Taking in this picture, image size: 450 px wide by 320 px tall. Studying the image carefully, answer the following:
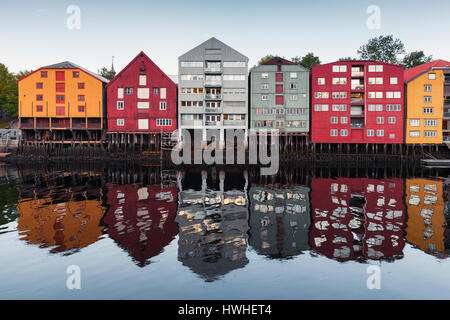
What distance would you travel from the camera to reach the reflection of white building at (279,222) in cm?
1480

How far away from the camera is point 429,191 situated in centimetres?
2948

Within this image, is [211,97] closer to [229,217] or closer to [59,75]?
[59,75]

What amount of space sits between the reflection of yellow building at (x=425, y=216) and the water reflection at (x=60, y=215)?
54.4 ft

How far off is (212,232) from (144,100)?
44.3m

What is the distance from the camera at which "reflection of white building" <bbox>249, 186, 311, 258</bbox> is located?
14.8 meters

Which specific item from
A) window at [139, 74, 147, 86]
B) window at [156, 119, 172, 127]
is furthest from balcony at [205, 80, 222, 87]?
window at [139, 74, 147, 86]

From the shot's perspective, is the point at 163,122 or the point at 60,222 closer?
the point at 60,222

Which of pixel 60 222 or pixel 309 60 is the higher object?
pixel 309 60

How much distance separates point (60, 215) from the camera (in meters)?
19.7

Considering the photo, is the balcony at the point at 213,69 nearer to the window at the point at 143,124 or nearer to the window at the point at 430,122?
the window at the point at 143,124

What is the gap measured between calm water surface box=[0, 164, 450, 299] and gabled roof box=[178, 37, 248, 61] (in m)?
33.2

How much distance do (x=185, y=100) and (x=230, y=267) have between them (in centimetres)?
4596

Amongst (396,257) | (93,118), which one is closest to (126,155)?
(93,118)

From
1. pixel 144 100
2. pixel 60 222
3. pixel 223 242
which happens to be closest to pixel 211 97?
pixel 144 100
